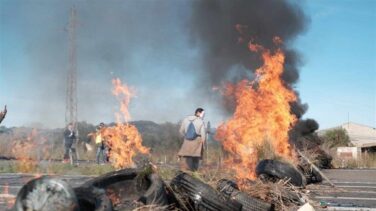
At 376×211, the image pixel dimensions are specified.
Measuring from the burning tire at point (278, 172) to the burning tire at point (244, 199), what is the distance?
3.06 meters

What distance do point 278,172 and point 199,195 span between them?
4.22 m

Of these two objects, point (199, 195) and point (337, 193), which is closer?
point (199, 195)

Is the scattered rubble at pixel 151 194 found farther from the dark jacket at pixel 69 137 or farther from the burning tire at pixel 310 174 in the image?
the dark jacket at pixel 69 137

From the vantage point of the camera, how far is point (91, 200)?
5.89 meters

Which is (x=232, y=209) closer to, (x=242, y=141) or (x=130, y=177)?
(x=130, y=177)

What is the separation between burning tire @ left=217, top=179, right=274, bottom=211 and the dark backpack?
3878 millimetres

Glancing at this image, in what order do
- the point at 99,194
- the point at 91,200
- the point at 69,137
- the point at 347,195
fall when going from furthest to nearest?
the point at 69,137 < the point at 347,195 < the point at 99,194 < the point at 91,200

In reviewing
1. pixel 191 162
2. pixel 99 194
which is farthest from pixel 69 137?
pixel 99 194

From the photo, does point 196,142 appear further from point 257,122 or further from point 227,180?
point 227,180

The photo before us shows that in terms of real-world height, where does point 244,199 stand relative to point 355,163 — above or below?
below

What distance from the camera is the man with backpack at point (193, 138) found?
1170cm

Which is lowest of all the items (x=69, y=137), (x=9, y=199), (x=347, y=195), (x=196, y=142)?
(x=347, y=195)

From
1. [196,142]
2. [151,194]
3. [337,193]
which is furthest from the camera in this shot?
[196,142]

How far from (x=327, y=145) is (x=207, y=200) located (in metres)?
16.1
